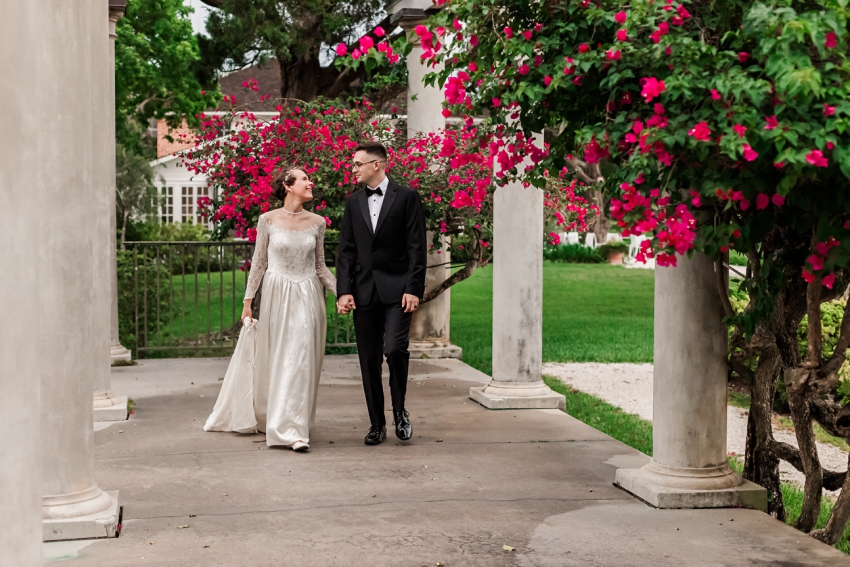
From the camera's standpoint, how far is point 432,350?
1238 cm

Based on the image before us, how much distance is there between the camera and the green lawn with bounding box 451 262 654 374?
1438 centimetres

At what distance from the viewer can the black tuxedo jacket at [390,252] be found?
738 cm

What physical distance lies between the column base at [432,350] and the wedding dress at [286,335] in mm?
4520

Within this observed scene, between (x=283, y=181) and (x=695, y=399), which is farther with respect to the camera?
(x=283, y=181)

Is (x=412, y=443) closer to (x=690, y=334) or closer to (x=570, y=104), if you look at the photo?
(x=690, y=334)

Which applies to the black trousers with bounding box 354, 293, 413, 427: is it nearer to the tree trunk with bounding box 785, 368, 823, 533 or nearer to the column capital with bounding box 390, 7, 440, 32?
the tree trunk with bounding box 785, 368, 823, 533

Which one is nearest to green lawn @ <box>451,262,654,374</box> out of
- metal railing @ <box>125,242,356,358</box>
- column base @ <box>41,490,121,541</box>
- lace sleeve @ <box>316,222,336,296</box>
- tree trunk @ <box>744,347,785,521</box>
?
metal railing @ <box>125,242,356,358</box>

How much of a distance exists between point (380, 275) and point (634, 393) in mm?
4874

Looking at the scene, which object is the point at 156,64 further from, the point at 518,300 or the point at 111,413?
the point at 518,300

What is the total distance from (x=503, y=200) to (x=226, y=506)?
13.6 ft

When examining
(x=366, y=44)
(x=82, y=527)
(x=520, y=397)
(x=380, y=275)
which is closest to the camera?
(x=366, y=44)

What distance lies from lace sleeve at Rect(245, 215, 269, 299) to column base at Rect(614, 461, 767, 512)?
3385 mm

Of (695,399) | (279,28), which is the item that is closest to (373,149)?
(695,399)

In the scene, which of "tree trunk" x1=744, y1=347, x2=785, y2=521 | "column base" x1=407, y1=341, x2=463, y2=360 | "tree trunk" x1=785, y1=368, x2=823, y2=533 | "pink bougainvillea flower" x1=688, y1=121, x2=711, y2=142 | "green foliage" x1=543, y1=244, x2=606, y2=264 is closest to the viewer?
"pink bougainvillea flower" x1=688, y1=121, x2=711, y2=142
